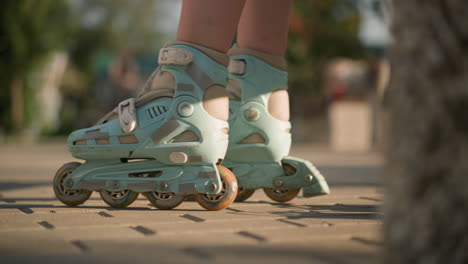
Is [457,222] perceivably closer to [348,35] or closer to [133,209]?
[133,209]

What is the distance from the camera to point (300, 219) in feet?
5.88

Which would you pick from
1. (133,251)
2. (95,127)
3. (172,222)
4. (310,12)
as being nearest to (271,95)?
(95,127)

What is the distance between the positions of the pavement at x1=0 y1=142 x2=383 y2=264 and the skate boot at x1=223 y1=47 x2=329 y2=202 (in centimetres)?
10

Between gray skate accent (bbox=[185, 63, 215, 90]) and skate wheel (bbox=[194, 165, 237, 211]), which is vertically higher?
gray skate accent (bbox=[185, 63, 215, 90])

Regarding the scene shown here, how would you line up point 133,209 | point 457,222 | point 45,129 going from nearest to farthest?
point 457,222 → point 133,209 → point 45,129

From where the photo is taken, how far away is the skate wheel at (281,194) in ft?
8.04

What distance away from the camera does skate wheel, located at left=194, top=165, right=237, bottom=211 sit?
6.77 feet

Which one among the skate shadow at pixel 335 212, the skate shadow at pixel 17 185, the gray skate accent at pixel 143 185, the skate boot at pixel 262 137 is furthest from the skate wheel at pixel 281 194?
the skate shadow at pixel 17 185

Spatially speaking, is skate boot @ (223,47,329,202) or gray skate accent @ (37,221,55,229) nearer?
gray skate accent @ (37,221,55,229)

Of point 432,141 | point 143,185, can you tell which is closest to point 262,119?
point 143,185

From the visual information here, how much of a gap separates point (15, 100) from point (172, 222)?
13788 millimetres

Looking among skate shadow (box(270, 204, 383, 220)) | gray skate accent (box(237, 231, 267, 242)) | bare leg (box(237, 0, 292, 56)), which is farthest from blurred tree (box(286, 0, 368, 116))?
→ gray skate accent (box(237, 231, 267, 242))

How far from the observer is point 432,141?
1022 mm

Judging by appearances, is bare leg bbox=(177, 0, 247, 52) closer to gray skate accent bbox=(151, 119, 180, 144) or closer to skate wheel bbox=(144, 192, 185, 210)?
gray skate accent bbox=(151, 119, 180, 144)
